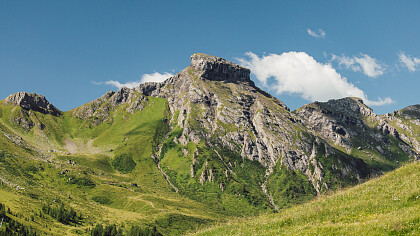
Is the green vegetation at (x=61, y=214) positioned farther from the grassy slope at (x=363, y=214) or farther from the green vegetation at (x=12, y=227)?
the grassy slope at (x=363, y=214)

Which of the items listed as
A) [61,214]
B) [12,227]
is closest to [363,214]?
[12,227]

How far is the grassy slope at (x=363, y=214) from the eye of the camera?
19.6 m

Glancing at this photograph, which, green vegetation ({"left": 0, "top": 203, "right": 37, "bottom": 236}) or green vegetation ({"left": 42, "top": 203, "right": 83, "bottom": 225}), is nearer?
green vegetation ({"left": 0, "top": 203, "right": 37, "bottom": 236})

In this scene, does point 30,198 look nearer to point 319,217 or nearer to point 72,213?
point 72,213

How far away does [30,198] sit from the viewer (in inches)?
7421

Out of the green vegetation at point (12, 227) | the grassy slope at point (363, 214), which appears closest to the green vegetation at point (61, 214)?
the green vegetation at point (12, 227)

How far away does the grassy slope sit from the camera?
19.6 metres

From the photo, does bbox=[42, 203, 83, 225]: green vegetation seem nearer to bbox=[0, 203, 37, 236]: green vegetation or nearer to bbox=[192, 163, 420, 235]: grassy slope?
bbox=[0, 203, 37, 236]: green vegetation

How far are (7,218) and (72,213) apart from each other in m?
65.3

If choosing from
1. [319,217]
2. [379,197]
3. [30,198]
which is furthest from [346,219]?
[30,198]

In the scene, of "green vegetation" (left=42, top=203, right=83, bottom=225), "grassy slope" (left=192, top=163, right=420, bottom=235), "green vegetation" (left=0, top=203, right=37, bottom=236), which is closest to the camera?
"grassy slope" (left=192, top=163, right=420, bottom=235)

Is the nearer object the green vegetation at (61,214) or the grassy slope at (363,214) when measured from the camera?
the grassy slope at (363,214)

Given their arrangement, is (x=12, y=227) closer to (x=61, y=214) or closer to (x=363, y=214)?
(x=61, y=214)

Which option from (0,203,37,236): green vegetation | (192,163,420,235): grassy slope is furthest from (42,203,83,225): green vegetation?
(192,163,420,235): grassy slope
